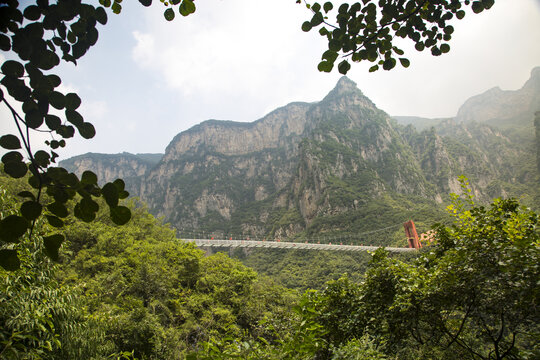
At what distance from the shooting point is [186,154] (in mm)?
120688

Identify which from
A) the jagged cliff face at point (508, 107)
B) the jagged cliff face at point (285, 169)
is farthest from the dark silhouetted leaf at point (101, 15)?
the jagged cliff face at point (508, 107)

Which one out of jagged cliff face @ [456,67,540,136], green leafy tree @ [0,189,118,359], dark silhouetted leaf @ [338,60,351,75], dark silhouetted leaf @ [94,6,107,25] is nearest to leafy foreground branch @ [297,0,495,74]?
dark silhouetted leaf @ [338,60,351,75]

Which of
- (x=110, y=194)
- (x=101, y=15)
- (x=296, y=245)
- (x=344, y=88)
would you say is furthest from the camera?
(x=344, y=88)

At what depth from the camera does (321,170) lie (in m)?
77.9

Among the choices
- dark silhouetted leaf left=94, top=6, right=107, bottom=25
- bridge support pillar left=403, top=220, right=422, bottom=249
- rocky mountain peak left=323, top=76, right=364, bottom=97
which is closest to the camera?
dark silhouetted leaf left=94, top=6, right=107, bottom=25

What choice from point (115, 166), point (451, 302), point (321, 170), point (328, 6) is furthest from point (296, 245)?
point (115, 166)

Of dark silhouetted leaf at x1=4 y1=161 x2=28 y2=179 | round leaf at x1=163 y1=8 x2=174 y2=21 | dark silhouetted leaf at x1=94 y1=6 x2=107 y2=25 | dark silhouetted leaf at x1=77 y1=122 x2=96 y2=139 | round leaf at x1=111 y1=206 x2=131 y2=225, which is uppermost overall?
round leaf at x1=163 y1=8 x2=174 y2=21

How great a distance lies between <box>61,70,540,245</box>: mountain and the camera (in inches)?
2756

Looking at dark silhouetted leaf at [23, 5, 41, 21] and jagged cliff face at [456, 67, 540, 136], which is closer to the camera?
dark silhouetted leaf at [23, 5, 41, 21]

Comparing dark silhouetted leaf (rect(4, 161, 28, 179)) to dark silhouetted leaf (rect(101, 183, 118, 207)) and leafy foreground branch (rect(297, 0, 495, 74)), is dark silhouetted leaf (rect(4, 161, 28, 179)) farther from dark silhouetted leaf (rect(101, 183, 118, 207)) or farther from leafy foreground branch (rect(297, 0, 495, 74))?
leafy foreground branch (rect(297, 0, 495, 74))

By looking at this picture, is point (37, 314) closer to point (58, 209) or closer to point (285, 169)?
point (58, 209)

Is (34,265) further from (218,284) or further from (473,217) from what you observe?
(218,284)

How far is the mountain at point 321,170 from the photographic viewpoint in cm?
7000

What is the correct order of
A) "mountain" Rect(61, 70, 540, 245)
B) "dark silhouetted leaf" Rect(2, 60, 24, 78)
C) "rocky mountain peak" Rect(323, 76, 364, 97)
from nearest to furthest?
1. "dark silhouetted leaf" Rect(2, 60, 24, 78)
2. "mountain" Rect(61, 70, 540, 245)
3. "rocky mountain peak" Rect(323, 76, 364, 97)
